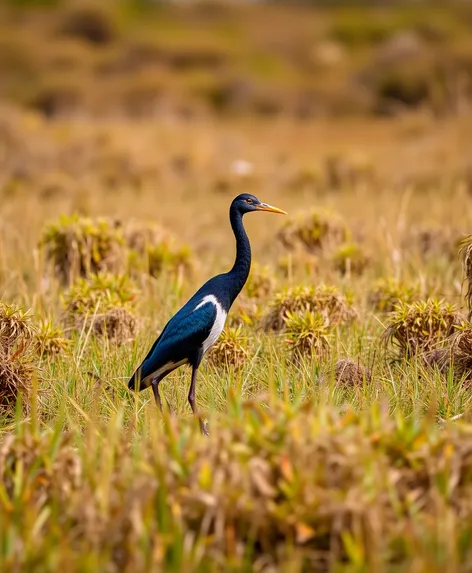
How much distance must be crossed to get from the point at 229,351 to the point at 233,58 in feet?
131

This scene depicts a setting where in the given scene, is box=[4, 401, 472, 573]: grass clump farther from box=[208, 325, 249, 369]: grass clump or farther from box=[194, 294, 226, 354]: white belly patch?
box=[208, 325, 249, 369]: grass clump

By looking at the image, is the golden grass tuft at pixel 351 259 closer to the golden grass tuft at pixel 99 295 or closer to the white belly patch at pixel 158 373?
the golden grass tuft at pixel 99 295

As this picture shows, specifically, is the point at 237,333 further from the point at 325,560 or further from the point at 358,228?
the point at 358,228

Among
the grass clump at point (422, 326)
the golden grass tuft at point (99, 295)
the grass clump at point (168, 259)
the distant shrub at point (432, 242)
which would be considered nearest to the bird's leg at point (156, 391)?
the golden grass tuft at point (99, 295)

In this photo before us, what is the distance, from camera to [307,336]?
4.92 metres

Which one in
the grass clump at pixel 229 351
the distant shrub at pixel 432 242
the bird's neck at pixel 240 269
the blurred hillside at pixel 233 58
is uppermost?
the bird's neck at pixel 240 269

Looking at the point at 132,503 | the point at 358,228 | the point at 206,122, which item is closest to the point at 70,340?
the point at 132,503

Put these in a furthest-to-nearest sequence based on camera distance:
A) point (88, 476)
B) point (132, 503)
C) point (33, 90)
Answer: point (33, 90)
point (88, 476)
point (132, 503)

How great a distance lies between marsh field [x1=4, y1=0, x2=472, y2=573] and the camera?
262cm

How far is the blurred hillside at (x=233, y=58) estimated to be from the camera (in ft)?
104

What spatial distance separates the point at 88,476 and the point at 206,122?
24.2 metres

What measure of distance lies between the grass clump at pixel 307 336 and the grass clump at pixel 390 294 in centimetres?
87

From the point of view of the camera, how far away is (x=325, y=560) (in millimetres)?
2680

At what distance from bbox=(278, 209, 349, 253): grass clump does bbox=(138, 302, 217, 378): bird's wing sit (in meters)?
3.59
